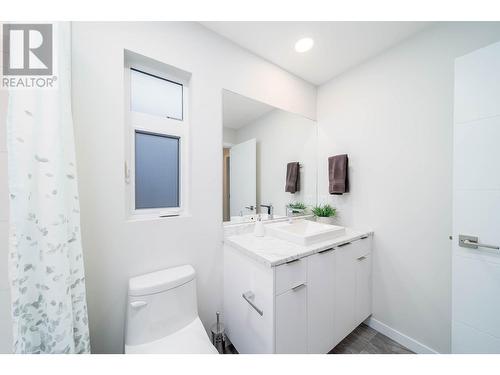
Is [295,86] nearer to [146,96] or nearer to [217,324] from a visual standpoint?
[146,96]

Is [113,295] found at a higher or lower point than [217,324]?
higher

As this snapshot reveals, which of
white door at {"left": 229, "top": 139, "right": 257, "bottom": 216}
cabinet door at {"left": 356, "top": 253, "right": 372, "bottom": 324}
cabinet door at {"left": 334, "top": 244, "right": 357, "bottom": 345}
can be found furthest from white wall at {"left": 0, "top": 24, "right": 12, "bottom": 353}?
cabinet door at {"left": 356, "top": 253, "right": 372, "bottom": 324}

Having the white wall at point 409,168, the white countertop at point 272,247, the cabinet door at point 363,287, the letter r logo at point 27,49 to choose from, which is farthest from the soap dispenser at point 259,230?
the letter r logo at point 27,49

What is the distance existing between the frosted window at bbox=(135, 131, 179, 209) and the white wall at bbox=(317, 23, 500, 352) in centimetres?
→ 156

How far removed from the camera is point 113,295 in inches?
39.9

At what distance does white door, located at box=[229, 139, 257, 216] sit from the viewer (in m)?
1.46

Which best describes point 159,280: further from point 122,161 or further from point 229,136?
point 229,136

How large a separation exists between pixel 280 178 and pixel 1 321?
183cm

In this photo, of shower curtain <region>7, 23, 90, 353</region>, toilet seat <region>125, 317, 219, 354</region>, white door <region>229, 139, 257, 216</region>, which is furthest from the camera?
white door <region>229, 139, 257, 216</region>

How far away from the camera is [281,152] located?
1.82 meters

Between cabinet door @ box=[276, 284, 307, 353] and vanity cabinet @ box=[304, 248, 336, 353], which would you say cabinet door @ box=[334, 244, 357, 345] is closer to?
vanity cabinet @ box=[304, 248, 336, 353]

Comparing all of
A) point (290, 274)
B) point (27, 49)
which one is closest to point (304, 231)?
point (290, 274)

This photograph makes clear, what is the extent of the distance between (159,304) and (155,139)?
39.7 inches
